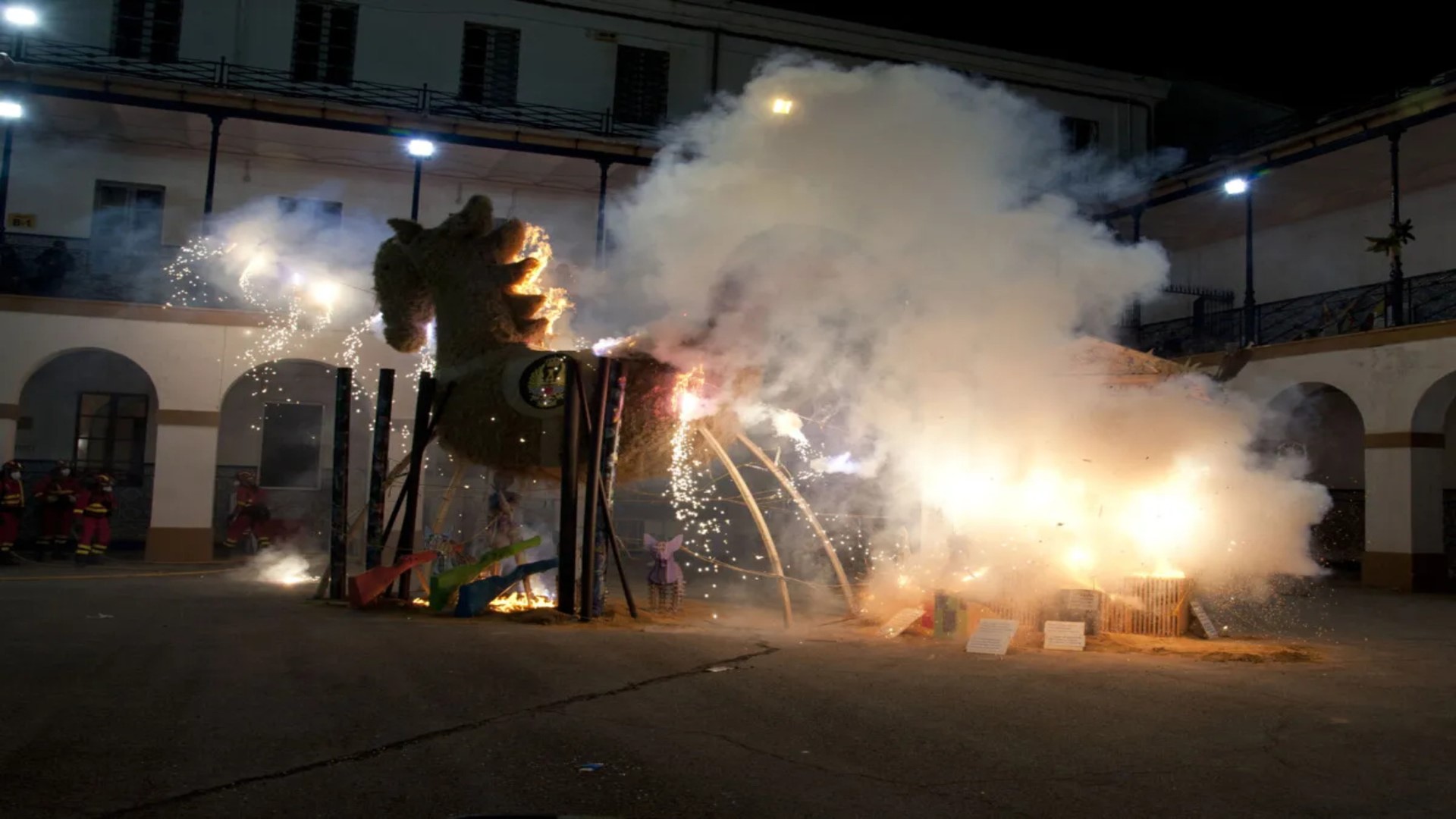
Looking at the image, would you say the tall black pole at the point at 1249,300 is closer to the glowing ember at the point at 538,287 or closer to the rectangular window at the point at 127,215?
the glowing ember at the point at 538,287

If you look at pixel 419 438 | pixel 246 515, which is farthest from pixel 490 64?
pixel 419 438

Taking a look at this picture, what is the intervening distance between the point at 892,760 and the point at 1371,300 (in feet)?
57.8

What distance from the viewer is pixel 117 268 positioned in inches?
698

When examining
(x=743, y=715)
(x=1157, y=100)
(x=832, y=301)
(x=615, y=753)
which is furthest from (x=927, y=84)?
(x=1157, y=100)

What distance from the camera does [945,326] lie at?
35.6 ft

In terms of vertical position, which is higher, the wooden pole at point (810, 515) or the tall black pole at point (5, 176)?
the tall black pole at point (5, 176)

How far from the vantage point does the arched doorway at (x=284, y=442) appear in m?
19.6

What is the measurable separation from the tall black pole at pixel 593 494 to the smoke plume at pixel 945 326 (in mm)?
709

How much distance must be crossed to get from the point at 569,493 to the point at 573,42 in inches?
577

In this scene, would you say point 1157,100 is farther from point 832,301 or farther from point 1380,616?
point 832,301

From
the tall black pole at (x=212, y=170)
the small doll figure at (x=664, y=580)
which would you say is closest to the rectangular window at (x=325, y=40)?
the tall black pole at (x=212, y=170)

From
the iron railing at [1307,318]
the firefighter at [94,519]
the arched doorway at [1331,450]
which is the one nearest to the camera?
the firefighter at [94,519]

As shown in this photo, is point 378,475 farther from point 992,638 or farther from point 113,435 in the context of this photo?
point 113,435

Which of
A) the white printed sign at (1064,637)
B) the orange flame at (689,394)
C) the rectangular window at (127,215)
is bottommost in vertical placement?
the white printed sign at (1064,637)
